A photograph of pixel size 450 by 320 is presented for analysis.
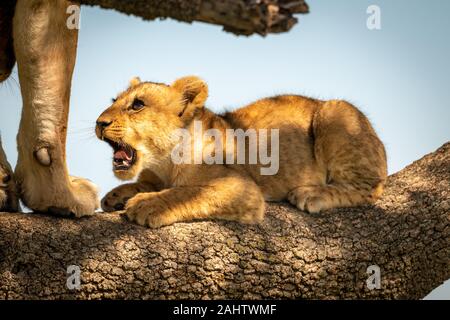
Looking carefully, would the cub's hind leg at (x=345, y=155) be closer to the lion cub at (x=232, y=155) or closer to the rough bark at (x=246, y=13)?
the lion cub at (x=232, y=155)

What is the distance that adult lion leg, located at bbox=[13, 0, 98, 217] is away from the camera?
4.83 m

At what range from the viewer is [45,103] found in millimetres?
4941

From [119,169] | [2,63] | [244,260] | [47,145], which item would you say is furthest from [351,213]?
[2,63]

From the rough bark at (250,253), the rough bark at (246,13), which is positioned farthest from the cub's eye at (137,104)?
the rough bark at (246,13)

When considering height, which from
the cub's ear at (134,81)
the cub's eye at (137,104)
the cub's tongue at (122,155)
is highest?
the cub's ear at (134,81)

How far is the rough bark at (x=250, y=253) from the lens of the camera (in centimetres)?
441

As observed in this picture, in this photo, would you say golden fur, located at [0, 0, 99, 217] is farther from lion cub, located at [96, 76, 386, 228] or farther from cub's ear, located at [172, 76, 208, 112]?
cub's ear, located at [172, 76, 208, 112]

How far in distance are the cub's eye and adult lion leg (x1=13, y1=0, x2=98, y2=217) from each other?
2.61 ft

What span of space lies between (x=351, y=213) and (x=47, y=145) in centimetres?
225

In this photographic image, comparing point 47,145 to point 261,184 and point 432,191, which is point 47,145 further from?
point 432,191

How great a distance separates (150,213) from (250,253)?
2.37 ft

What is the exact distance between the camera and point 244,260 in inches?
190

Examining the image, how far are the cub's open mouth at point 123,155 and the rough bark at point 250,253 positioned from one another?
758 millimetres

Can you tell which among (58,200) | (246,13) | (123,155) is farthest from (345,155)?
(246,13)
